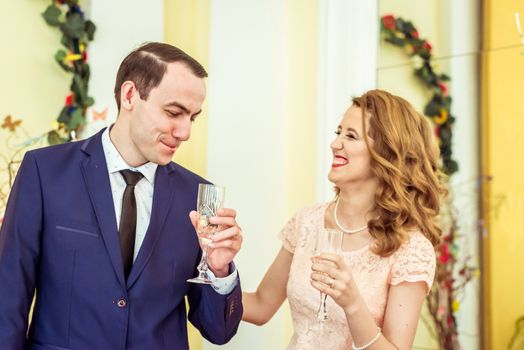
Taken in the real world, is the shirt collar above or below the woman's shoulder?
above

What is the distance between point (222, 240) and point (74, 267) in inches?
16.0

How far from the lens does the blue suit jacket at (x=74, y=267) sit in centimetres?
187

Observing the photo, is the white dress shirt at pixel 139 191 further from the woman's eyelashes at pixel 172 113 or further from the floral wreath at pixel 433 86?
the floral wreath at pixel 433 86

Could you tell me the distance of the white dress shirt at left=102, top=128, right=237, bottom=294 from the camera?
205cm

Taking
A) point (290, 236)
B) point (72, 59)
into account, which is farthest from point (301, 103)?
point (72, 59)

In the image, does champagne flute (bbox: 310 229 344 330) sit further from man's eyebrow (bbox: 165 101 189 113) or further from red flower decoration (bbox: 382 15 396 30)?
red flower decoration (bbox: 382 15 396 30)

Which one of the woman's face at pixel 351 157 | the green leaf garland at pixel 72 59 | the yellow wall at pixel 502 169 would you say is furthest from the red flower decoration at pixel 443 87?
the green leaf garland at pixel 72 59

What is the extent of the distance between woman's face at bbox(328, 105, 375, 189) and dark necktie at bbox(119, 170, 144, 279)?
71 centimetres

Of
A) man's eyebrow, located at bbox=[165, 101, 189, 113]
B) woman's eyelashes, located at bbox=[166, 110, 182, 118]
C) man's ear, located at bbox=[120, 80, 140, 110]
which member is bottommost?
woman's eyelashes, located at bbox=[166, 110, 182, 118]

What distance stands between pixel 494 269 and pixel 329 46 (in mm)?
1759

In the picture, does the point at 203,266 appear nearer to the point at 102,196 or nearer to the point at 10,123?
the point at 102,196

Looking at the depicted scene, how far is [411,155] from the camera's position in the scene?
2.43 meters

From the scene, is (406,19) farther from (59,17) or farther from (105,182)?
(105,182)

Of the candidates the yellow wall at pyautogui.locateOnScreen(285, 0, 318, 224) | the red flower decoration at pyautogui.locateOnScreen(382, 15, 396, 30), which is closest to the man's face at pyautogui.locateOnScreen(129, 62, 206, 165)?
the yellow wall at pyautogui.locateOnScreen(285, 0, 318, 224)
